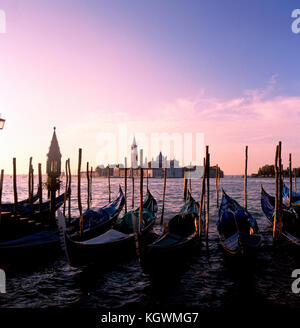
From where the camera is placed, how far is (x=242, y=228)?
984 centimetres

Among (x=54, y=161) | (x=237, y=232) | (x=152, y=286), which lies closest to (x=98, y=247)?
(x=152, y=286)

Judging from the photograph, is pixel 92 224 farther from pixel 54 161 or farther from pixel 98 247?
pixel 54 161

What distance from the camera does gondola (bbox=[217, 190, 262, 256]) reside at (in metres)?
7.04

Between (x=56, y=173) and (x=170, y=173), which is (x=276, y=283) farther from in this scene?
(x=170, y=173)

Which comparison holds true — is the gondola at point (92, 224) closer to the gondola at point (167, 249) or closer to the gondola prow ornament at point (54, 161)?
the gondola at point (167, 249)

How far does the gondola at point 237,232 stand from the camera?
704cm

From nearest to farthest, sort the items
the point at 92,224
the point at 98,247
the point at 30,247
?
the point at 98,247 → the point at 30,247 → the point at 92,224

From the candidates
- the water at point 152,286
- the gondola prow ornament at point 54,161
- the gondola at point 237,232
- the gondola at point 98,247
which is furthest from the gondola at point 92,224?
the gondola at point 237,232

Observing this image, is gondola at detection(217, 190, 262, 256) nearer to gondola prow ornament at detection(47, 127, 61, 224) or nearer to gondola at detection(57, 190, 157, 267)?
gondola at detection(57, 190, 157, 267)

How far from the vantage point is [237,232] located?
26.5 ft

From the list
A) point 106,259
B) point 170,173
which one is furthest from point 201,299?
point 170,173

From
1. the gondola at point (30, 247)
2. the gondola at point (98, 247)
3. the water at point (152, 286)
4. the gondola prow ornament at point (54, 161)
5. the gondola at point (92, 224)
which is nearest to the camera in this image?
the water at point (152, 286)

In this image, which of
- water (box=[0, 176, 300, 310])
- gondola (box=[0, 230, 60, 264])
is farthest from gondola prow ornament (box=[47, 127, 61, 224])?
water (box=[0, 176, 300, 310])

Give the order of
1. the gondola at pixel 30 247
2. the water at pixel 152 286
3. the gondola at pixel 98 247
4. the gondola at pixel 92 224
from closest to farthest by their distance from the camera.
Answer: the water at pixel 152 286 → the gondola at pixel 98 247 → the gondola at pixel 30 247 → the gondola at pixel 92 224
